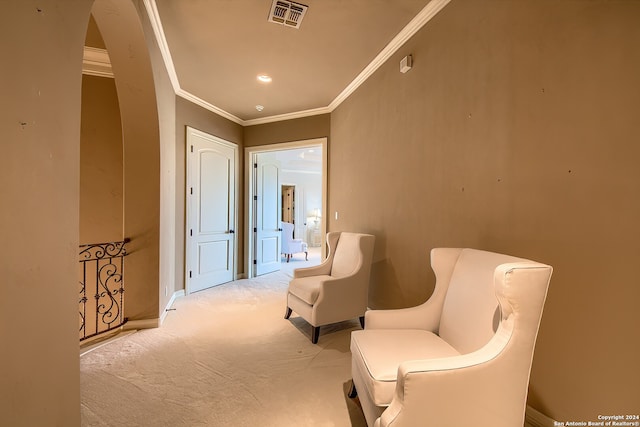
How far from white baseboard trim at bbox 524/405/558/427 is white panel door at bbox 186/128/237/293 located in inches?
147

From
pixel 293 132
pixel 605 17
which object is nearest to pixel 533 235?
pixel 605 17

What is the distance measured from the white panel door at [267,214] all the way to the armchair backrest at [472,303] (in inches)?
151

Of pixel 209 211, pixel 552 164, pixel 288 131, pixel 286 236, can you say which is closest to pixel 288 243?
pixel 286 236

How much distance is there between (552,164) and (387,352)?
4.04 feet

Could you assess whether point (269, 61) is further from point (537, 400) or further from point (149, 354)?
point (537, 400)

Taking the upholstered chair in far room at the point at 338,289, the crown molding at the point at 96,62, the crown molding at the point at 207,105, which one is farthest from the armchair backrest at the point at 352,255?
the crown molding at the point at 96,62

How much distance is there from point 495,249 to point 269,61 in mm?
2718

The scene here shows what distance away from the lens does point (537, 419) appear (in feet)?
4.66

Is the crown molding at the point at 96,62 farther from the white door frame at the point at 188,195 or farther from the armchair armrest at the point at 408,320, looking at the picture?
the armchair armrest at the point at 408,320

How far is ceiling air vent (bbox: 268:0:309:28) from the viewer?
82.4 inches

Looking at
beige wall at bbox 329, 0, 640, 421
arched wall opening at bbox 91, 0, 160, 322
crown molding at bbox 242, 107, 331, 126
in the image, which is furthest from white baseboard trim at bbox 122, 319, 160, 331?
crown molding at bbox 242, 107, 331, 126

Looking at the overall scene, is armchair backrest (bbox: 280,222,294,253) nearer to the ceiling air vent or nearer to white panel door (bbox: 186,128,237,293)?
white panel door (bbox: 186,128,237,293)

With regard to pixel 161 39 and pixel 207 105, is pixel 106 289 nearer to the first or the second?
pixel 161 39

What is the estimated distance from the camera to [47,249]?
100 centimetres
